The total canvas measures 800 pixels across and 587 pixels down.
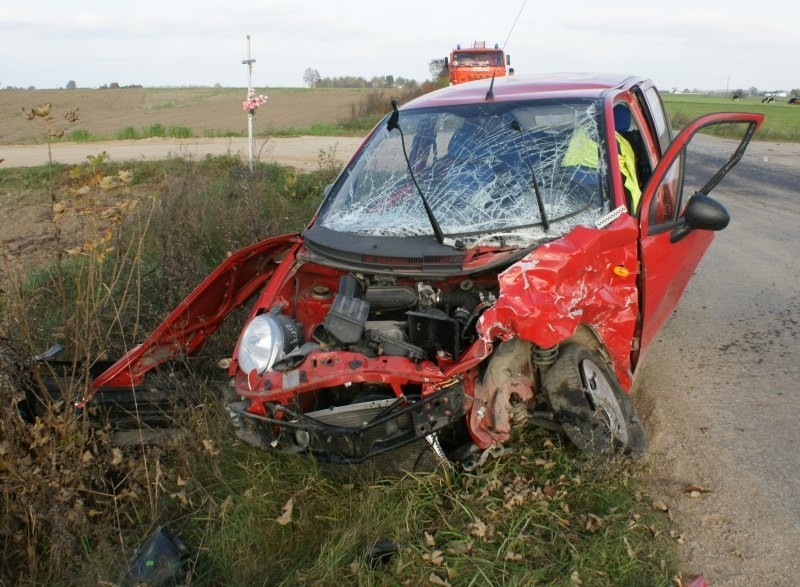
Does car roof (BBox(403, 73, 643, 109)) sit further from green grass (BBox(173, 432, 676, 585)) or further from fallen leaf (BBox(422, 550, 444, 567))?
fallen leaf (BBox(422, 550, 444, 567))

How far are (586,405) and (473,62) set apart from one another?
922 inches

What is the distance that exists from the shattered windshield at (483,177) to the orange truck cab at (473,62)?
21.2 m

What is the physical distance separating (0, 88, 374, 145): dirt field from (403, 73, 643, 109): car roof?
2101 cm

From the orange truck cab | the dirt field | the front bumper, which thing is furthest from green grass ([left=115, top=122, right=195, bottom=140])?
the front bumper

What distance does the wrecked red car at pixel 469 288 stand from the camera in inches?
125

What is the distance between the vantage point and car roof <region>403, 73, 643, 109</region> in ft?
14.4

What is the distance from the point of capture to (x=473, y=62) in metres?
25.1

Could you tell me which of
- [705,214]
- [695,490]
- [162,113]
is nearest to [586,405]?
[695,490]

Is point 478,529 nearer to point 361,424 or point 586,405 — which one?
point 361,424

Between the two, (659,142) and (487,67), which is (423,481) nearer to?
(659,142)

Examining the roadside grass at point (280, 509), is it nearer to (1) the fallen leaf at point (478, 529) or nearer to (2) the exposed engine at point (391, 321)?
(1) the fallen leaf at point (478, 529)

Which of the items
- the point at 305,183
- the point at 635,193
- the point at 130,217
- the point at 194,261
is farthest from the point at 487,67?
the point at 635,193

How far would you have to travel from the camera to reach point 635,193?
13.5 ft

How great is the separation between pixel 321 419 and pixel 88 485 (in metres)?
1.37
